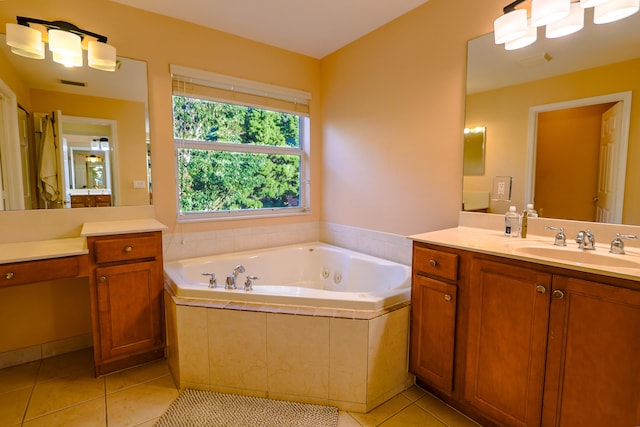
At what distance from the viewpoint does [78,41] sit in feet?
6.64

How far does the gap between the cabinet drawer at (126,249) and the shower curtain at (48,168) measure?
24.6 inches

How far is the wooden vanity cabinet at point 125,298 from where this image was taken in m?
1.88

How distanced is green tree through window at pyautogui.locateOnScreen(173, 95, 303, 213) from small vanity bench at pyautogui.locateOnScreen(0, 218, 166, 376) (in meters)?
0.75

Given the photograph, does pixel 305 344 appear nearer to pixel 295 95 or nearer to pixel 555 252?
pixel 555 252

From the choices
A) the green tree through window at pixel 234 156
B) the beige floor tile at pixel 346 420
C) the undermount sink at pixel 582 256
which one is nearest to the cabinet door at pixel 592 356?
the undermount sink at pixel 582 256

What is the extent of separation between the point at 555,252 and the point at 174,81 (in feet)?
8.98

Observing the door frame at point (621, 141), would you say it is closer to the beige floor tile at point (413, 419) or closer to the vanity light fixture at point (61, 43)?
the beige floor tile at point (413, 419)

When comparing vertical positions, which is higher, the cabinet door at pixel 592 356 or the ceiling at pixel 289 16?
the ceiling at pixel 289 16

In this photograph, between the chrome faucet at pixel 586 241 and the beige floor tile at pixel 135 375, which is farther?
the beige floor tile at pixel 135 375

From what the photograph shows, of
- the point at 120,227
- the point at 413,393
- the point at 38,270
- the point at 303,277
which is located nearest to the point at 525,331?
the point at 413,393

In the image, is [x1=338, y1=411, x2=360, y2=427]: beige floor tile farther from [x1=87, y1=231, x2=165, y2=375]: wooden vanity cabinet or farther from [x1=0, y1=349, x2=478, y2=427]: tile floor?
[x1=87, y1=231, x2=165, y2=375]: wooden vanity cabinet

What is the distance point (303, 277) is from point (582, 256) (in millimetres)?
2062

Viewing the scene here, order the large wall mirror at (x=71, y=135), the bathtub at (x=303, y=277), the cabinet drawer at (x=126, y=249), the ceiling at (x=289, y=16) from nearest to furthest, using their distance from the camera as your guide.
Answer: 1. the bathtub at (x=303, y=277)
2. the cabinet drawer at (x=126, y=249)
3. the large wall mirror at (x=71, y=135)
4. the ceiling at (x=289, y=16)

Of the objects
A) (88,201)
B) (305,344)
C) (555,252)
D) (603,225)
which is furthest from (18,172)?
(603,225)
